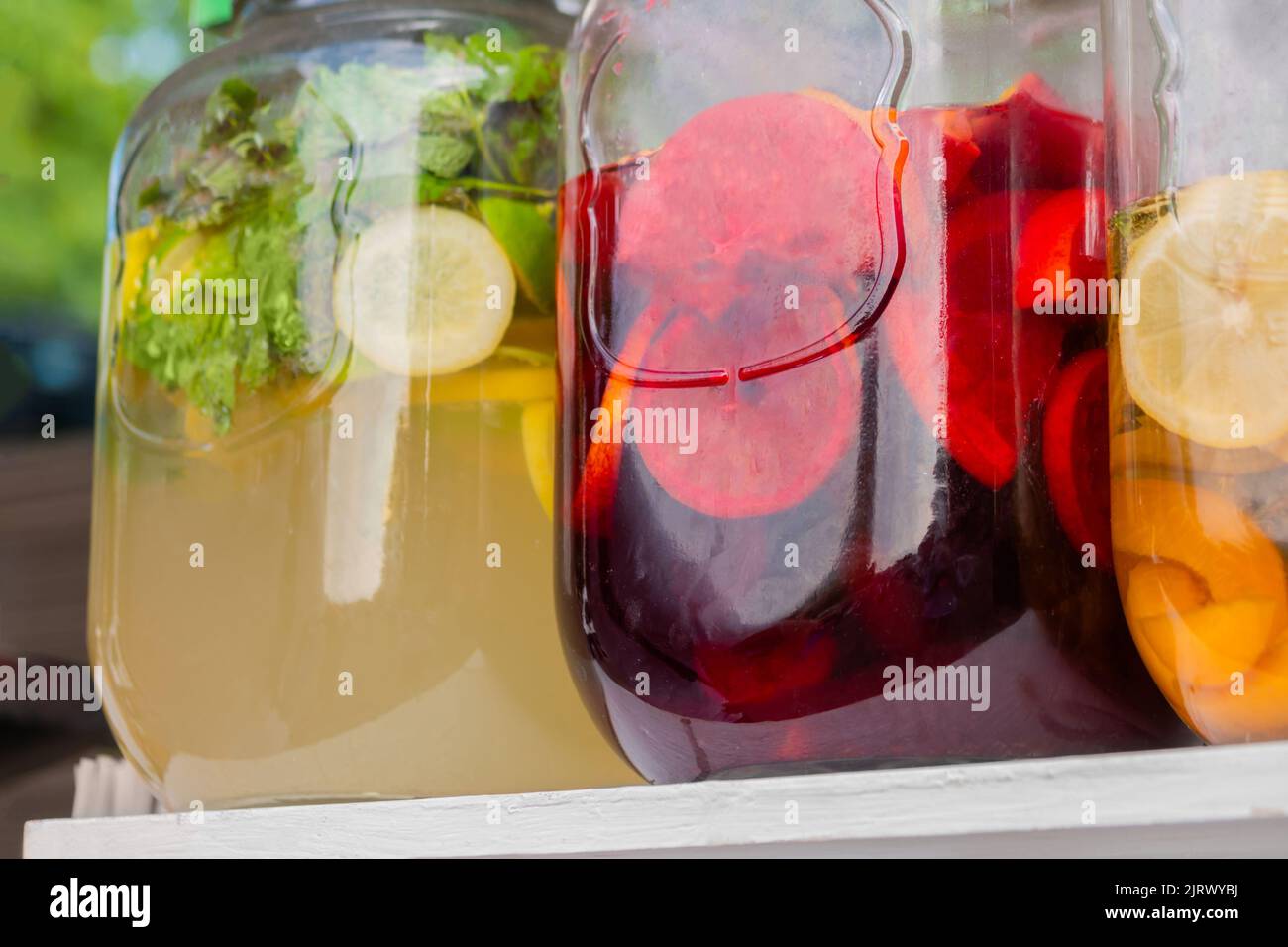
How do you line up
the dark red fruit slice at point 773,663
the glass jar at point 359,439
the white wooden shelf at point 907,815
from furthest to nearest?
the glass jar at point 359,439 < the dark red fruit slice at point 773,663 < the white wooden shelf at point 907,815

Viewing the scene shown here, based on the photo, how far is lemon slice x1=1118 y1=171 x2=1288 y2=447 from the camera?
49cm

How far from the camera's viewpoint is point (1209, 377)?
507mm

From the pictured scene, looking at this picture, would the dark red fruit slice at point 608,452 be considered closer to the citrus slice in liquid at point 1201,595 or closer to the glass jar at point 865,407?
the glass jar at point 865,407

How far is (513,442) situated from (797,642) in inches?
9.9

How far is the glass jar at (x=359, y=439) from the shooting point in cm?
74

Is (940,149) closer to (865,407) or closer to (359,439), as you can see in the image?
(865,407)

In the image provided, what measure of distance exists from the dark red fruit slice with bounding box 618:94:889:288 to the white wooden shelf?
17cm

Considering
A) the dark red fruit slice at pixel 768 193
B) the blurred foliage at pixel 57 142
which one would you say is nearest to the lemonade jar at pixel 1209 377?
the dark red fruit slice at pixel 768 193

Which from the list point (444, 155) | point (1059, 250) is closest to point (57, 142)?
point (444, 155)

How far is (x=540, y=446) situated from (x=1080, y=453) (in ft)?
0.92

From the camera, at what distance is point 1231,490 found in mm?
496

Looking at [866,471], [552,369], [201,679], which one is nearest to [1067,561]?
[866,471]

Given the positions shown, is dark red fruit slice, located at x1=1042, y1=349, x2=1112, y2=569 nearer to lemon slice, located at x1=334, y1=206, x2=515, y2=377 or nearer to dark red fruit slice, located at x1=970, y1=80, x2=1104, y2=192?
dark red fruit slice, located at x1=970, y1=80, x2=1104, y2=192

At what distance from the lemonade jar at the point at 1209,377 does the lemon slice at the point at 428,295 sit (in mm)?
318
